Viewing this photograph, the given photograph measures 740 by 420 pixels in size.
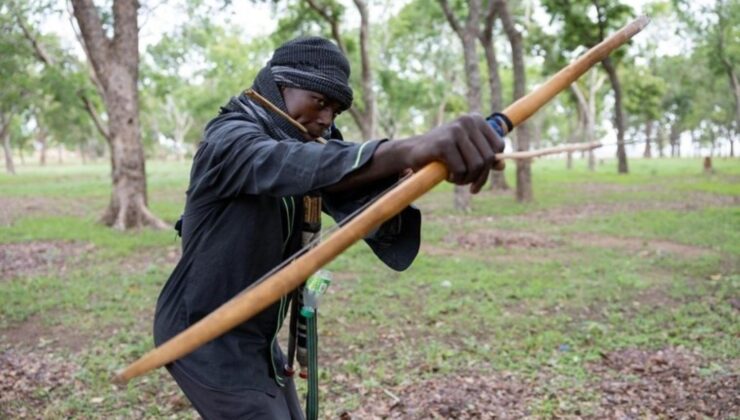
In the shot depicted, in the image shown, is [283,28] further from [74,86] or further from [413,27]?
A: [413,27]

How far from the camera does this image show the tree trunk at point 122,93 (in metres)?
14.4

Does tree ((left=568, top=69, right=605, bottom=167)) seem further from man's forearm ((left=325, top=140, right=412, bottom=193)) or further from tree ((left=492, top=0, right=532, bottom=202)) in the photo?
man's forearm ((left=325, top=140, right=412, bottom=193))

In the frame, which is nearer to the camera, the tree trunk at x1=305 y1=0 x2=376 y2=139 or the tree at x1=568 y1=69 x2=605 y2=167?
the tree trunk at x1=305 y1=0 x2=376 y2=139

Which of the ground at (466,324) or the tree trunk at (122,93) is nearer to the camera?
the ground at (466,324)

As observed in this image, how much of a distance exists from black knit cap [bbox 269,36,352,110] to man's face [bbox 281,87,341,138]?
23mm

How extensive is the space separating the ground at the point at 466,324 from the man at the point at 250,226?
3013mm

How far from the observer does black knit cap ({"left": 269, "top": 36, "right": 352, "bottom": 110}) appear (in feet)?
8.09

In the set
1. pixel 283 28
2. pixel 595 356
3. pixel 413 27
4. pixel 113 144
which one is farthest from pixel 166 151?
pixel 595 356

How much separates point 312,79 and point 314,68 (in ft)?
0.15

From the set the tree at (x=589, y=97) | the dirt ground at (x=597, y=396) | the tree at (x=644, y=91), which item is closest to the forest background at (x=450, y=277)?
the dirt ground at (x=597, y=396)

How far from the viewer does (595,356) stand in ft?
21.1

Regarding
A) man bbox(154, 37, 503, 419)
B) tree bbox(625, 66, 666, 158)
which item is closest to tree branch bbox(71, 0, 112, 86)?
man bbox(154, 37, 503, 419)

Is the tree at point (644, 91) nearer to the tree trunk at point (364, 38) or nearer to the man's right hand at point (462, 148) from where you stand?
the tree trunk at point (364, 38)

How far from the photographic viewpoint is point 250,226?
7.73ft
